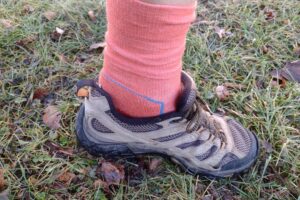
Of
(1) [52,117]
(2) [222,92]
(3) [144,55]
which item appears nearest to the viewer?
(3) [144,55]

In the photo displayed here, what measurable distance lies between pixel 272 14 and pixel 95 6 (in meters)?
0.75

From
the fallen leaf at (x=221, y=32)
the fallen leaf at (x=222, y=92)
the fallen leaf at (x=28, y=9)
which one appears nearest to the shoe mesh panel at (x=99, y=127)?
the fallen leaf at (x=222, y=92)

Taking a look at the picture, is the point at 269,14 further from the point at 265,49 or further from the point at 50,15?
the point at 50,15

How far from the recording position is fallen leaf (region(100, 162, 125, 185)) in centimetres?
101

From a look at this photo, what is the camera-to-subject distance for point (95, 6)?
→ 1.66 meters

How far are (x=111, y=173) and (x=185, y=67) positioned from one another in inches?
20.7

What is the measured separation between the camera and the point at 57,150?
43.1 inches

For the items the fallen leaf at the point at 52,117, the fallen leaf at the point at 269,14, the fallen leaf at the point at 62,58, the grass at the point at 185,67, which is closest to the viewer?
the grass at the point at 185,67

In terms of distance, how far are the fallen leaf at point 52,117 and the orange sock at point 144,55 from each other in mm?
283

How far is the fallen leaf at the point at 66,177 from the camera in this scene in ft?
3.33

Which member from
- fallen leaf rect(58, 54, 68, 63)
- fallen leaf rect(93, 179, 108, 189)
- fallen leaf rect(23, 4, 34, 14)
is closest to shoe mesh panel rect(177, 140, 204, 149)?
fallen leaf rect(93, 179, 108, 189)

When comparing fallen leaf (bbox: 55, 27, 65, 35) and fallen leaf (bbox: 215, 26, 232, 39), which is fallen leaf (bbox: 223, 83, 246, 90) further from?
fallen leaf (bbox: 55, 27, 65, 35)

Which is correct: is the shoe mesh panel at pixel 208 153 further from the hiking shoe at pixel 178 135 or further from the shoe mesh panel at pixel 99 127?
the shoe mesh panel at pixel 99 127

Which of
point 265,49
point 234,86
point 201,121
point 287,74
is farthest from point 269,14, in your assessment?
point 201,121
